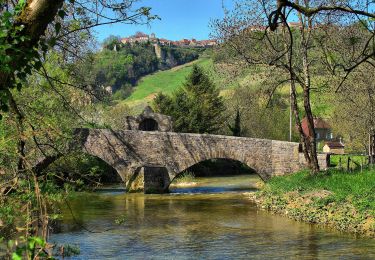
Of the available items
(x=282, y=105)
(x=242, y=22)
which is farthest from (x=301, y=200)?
(x=282, y=105)

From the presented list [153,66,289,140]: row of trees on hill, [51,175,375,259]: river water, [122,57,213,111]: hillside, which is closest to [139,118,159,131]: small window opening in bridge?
[153,66,289,140]: row of trees on hill

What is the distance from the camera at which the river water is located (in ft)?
49.6

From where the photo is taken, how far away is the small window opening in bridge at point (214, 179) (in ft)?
121

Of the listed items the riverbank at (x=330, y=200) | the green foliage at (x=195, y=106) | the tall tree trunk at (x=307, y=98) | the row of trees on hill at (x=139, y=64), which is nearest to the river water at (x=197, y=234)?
the riverbank at (x=330, y=200)

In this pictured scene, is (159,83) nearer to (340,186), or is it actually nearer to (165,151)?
(165,151)

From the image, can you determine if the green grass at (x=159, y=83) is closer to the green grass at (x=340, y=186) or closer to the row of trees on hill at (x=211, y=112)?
the row of trees on hill at (x=211, y=112)

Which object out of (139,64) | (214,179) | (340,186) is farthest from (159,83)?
(340,186)

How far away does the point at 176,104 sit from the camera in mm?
51219

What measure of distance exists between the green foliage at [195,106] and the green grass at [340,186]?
2300 cm

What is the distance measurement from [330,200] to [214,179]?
25.3m

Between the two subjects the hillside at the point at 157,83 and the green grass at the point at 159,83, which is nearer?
the hillside at the point at 157,83

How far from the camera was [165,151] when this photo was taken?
35438mm

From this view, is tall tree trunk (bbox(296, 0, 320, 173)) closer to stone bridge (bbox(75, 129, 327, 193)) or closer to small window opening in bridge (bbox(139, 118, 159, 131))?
stone bridge (bbox(75, 129, 327, 193))

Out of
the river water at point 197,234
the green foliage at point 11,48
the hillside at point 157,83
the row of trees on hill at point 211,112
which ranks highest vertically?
the hillside at point 157,83
